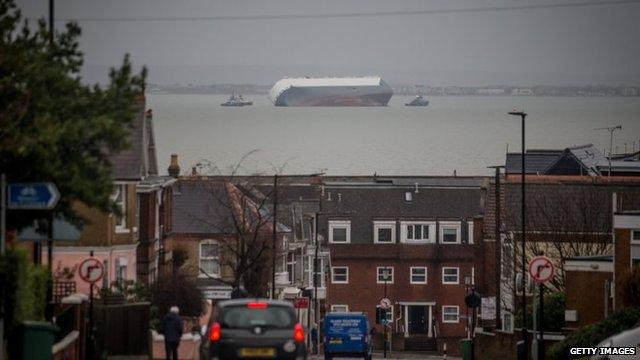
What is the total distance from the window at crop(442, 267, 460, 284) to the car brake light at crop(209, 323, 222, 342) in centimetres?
7132

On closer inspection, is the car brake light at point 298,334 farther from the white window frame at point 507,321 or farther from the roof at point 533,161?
the roof at point 533,161

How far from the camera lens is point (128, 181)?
50.2 metres

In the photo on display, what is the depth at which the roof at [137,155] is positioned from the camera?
5009 centimetres

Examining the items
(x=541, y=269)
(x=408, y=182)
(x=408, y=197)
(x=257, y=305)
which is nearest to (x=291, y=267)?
(x=408, y=197)

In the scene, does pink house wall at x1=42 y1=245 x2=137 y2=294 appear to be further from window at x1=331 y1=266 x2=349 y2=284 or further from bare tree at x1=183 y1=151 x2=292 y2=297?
window at x1=331 y1=266 x2=349 y2=284

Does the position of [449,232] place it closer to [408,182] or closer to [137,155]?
[408,182]

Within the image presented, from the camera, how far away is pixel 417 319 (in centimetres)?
9569

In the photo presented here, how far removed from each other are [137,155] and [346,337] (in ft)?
28.7

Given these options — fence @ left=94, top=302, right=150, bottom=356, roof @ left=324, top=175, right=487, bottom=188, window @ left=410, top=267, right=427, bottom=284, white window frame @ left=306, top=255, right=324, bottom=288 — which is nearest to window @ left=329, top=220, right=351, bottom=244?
window @ left=410, top=267, right=427, bottom=284

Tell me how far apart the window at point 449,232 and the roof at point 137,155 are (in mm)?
45117

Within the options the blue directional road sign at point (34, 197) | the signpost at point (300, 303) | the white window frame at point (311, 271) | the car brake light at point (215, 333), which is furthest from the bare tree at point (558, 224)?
the blue directional road sign at point (34, 197)

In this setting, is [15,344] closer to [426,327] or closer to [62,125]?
[62,125]

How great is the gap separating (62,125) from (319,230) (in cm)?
7072

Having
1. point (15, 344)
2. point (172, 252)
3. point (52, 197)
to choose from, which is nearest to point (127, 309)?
point (15, 344)
